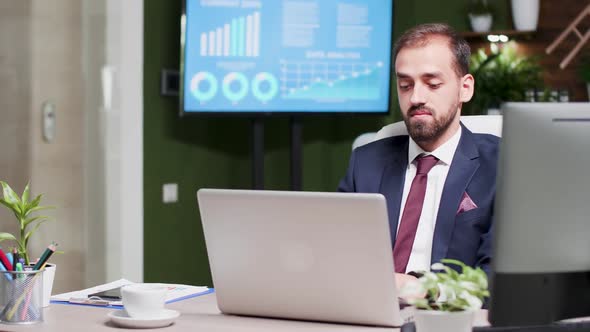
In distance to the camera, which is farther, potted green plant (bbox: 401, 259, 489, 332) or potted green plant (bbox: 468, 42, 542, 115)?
potted green plant (bbox: 468, 42, 542, 115)

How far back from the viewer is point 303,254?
1.75 meters

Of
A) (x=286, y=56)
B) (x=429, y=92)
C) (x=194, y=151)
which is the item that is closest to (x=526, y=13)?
(x=286, y=56)

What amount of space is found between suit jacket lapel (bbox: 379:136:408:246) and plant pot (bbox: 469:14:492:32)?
2.93 meters

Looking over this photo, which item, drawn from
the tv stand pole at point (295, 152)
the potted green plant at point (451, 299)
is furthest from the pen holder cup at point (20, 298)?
the tv stand pole at point (295, 152)

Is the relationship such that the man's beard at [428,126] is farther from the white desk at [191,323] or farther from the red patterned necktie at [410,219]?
the white desk at [191,323]

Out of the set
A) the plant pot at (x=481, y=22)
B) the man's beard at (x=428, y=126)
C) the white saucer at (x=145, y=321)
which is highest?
the plant pot at (x=481, y=22)

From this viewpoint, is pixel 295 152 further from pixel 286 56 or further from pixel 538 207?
pixel 538 207

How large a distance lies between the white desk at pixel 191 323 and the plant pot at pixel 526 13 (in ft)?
12.0

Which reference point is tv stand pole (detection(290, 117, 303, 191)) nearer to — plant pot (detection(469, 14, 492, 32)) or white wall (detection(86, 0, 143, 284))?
white wall (detection(86, 0, 143, 284))

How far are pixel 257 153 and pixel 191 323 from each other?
3006 millimetres

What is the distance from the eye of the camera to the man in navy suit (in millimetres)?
2355

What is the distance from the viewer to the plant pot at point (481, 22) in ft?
17.5

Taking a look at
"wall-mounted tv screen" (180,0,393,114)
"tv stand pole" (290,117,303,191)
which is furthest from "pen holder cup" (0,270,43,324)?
"tv stand pole" (290,117,303,191)

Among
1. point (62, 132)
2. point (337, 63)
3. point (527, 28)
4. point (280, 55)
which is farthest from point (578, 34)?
point (62, 132)
